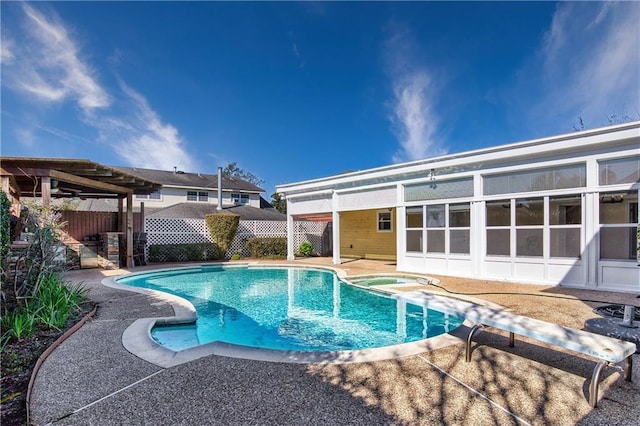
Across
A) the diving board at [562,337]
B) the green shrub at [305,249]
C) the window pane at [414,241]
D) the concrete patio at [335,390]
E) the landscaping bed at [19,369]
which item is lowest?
the green shrub at [305,249]

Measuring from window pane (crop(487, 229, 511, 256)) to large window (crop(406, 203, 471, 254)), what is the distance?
672 millimetres

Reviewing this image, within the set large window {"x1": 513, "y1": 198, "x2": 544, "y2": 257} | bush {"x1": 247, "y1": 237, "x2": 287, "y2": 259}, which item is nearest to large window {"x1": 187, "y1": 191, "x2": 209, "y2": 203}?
bush {"x1": 247, "y1": 237, "x2": 287, "y2": 259}

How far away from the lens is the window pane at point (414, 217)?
38.3 ft

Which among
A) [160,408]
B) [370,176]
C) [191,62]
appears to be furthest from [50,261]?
[191,62]

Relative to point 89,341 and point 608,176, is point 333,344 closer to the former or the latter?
point 89,341

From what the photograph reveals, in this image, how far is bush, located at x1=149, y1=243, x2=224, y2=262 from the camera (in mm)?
15891

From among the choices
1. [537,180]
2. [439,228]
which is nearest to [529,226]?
[537,180]

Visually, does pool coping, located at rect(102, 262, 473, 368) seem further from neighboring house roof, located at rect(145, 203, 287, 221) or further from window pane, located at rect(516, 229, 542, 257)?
neighboring house roof, located at rect(145, 203, 287, 221)

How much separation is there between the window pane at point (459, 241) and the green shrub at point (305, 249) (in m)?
9.80

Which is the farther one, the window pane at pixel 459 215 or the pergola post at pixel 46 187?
the window pane at pixel 459 215

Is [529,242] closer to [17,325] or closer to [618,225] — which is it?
[618,225]

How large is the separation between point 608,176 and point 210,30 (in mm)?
16397

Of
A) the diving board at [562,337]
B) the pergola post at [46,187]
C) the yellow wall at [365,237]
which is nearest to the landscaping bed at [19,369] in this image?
the diving board at [562,337]

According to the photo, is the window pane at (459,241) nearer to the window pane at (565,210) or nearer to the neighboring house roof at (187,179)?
the window pane at (565,210)
